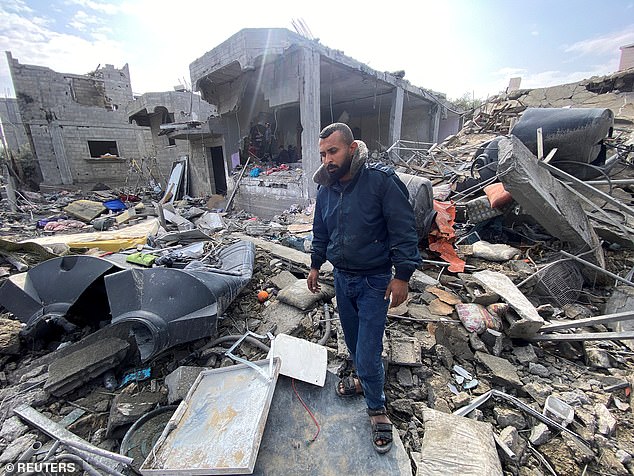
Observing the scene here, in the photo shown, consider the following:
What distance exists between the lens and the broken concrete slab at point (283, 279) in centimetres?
366

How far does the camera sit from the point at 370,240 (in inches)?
70.2

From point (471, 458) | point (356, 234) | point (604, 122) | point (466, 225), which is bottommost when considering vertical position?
point (471, 458)

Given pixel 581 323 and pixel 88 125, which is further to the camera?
pixel 88 125

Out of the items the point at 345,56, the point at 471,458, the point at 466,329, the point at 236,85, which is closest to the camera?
the point at 471,458

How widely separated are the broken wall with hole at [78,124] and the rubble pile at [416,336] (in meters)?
15.2

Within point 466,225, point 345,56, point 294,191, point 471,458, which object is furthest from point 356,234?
point 345,56

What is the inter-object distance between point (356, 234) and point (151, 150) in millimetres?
20528

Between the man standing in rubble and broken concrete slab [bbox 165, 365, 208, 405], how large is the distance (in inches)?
55.9

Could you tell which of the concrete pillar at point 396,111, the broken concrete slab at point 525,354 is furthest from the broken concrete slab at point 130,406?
the concrete pillar at point 396,111

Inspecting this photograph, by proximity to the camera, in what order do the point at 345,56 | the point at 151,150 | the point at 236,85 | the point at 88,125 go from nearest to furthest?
the point at 345,56, the point at 236,85, the point at 88,125, the point at 151,150

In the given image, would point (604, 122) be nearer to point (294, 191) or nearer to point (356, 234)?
point (356, 234)

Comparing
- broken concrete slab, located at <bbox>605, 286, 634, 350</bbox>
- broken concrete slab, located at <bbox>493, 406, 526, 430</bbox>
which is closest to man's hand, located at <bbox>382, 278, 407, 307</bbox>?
broken concrete slab, located at <bbox>493, 406, 526, 430</bbox>

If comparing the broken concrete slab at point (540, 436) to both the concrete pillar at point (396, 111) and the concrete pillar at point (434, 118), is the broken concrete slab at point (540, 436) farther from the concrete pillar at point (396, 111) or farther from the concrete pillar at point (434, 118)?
the concrete pillar at point (434, 118)

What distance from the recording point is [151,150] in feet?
59.5
